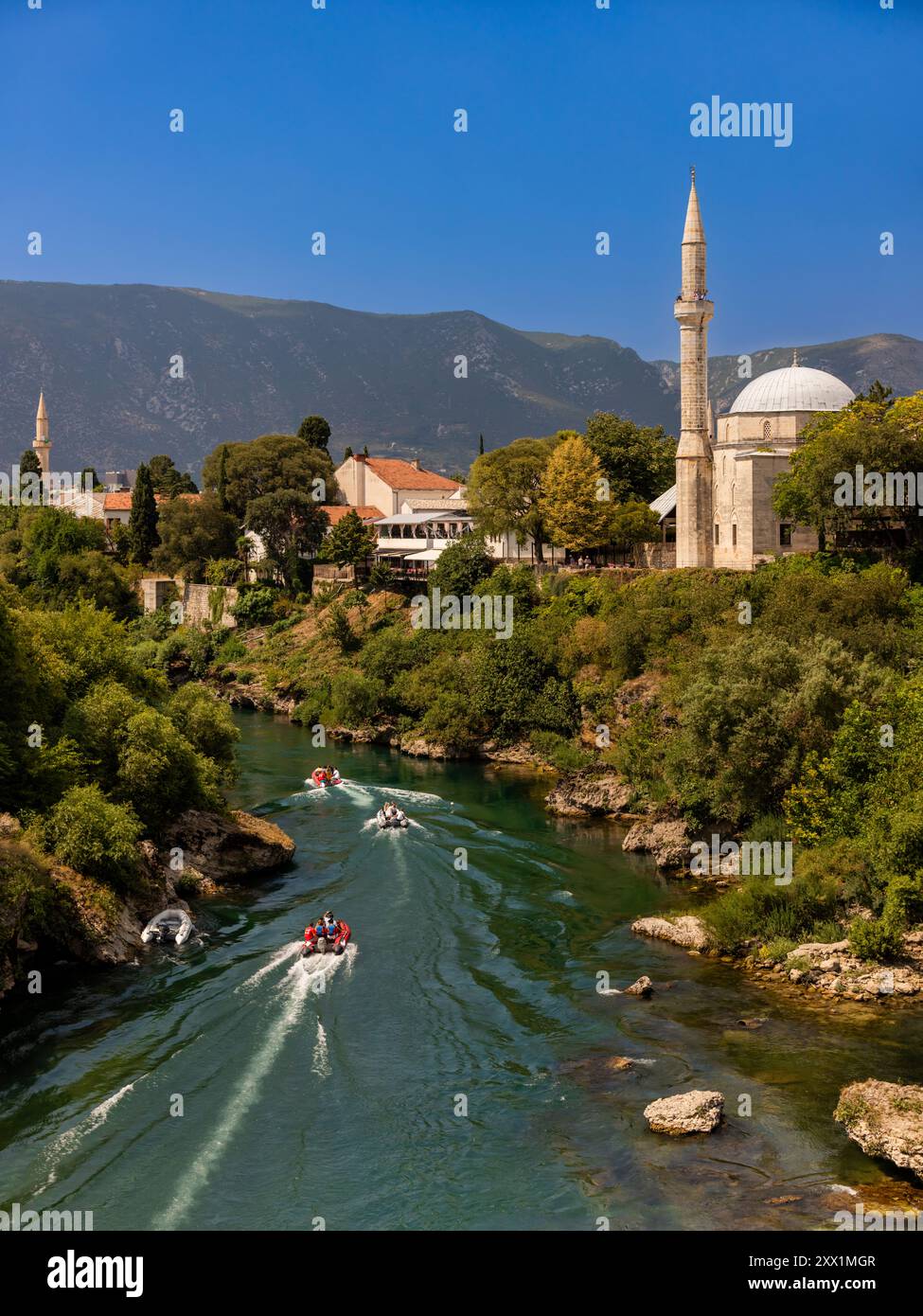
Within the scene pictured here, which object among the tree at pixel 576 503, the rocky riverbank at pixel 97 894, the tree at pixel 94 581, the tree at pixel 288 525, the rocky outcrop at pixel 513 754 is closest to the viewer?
the rocky riverbank at pixel 97 894

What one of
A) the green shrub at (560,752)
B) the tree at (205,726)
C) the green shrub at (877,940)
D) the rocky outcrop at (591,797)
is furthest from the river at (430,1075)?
the green shrub at (560,752)

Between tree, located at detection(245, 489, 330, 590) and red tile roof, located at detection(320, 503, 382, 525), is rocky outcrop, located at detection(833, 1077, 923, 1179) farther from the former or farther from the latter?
red tile roof, located at detection(320, 503, 382, 525)

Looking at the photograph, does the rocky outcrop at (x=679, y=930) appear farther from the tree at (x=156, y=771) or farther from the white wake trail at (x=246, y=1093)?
the tree at (x=156, y=771)

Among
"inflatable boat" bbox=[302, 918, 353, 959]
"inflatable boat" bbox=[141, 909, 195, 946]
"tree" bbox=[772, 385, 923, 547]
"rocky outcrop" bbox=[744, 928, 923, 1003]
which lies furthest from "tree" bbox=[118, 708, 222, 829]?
"tree" bbox=[772, 385, 923, 547]

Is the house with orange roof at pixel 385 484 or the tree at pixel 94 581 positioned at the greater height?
the house with orange roof at pixel 385 484

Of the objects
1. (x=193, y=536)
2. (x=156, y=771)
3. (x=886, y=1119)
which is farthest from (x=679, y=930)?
(x=193, y=536)

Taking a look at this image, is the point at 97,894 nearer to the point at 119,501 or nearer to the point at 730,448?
the point at 730,448
